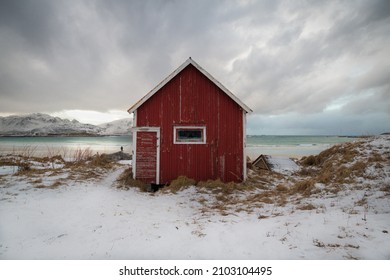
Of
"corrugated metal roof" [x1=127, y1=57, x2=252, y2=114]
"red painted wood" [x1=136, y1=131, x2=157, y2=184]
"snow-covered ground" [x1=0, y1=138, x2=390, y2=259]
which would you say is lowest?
"snow-covered ground" [x1=0, y1=138, x2=390, y2=259]

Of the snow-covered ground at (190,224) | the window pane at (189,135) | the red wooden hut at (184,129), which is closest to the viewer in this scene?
the snow-covered ground at (190,224)

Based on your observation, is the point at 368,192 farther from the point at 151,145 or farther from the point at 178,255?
the point at 151,145

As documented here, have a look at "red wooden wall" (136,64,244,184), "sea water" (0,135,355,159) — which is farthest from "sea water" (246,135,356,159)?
"red wooden wall" (136,64,244,184)

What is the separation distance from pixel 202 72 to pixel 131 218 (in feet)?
24.9

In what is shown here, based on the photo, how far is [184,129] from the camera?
10.4m

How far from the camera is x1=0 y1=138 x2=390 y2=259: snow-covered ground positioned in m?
3.81

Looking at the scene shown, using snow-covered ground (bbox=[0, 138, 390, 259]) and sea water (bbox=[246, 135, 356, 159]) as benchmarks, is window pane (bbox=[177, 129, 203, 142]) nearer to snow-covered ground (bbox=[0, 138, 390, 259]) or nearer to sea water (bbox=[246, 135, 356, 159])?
snow-covered ground (bbox=[0, 138, 390, 259])

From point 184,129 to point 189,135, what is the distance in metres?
0.42

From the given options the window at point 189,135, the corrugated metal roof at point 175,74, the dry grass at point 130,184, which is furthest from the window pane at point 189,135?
the dry grass at point 130,184

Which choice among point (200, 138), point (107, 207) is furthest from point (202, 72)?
point (107, 207)

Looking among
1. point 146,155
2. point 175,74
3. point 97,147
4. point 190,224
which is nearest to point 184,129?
point 146,155

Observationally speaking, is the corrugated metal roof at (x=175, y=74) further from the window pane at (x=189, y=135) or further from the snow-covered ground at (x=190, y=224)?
the snow-covered ground at (x=190, y=224)

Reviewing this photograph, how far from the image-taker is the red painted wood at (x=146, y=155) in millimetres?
10312
